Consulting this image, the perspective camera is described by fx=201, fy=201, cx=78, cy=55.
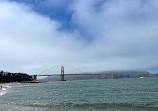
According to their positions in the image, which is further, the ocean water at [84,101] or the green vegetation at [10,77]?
the green vegetation at [10,77]

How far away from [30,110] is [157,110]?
11686 millimetres

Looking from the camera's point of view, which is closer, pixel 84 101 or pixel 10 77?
pixel 84 101

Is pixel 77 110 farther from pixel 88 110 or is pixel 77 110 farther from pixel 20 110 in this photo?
pixel 20 110

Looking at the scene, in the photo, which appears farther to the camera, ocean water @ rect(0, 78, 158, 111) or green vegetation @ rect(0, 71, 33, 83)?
green vegetation @ rect(0, 71, 33, 83)

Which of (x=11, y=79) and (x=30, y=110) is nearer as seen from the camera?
(x=30, y=110)

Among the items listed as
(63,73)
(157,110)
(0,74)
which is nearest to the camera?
(157,110)

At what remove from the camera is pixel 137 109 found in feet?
63.2

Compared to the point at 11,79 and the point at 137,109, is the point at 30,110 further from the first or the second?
the point at 11,79

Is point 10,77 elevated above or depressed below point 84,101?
above

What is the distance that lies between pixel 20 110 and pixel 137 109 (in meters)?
11.1

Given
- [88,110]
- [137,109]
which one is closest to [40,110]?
[88,110]

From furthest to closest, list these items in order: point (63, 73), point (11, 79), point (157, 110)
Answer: point (63, 73) < point (11, 79) < point (157, 110)

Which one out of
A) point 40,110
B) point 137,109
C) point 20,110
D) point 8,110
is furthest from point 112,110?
point 8,110

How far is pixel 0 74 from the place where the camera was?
138500 millimetres
